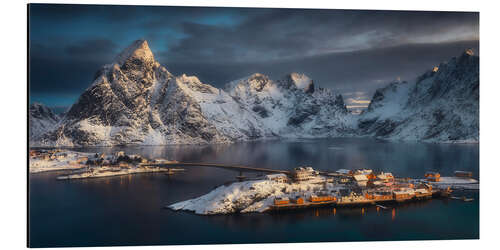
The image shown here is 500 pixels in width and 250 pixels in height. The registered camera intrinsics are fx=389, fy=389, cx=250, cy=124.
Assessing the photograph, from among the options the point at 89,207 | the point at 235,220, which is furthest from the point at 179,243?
the point at 89,207

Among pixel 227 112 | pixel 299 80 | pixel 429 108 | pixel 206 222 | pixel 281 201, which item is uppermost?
pixel 299 80

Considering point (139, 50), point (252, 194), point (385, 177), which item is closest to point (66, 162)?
point (139, 50)

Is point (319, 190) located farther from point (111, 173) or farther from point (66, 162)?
point (66, 162)

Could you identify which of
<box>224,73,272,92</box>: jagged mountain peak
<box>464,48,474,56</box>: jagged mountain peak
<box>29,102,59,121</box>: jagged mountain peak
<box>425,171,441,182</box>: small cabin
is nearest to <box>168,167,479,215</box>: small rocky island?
<box>425,171,441,182</box>: small cabin

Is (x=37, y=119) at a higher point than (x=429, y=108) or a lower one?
lower

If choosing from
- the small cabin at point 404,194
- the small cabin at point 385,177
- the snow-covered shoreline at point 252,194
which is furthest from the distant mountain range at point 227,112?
the snow-covered shoreline at point 252,194

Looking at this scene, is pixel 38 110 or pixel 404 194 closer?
pixel 38 110

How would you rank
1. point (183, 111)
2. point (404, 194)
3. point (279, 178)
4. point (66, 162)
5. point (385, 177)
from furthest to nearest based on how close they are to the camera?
point (183, 111), point (66, 162), point (385, 177), point (279, 178), point (404, 194)
